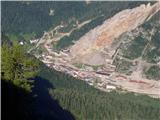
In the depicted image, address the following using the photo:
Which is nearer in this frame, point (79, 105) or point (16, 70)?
point (16, 70)

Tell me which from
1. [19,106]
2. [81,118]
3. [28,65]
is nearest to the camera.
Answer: [19,106]

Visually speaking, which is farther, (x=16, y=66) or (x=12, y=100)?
(x=16, y=66)

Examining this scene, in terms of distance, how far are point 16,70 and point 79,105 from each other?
370 ft

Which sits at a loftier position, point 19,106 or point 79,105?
point 19,106

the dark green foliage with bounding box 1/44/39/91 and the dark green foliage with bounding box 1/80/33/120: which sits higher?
the dark green foliage with bounding box 1/44/39/91

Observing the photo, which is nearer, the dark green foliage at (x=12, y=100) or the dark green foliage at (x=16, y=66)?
the dark green foliage at (x=12, y=100)

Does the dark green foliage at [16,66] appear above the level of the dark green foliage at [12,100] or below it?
above

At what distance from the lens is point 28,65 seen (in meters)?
83.1

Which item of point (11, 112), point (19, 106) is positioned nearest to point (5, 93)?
point (11, 112)

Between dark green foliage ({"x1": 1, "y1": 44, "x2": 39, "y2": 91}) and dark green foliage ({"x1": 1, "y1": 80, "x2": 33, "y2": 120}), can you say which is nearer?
dark green foliage ({"x1": 1, "y1": 80, "x2": 33, "y2": 120})

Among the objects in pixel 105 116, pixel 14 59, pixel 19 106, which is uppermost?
pixel 14 59

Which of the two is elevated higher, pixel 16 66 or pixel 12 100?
pixel 16 66

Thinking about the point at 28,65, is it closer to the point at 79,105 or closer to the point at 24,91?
the point at 24,91

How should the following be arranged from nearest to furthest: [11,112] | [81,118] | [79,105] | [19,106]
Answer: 1. [11,112]
2. [19,106]
3. [81,118]
4. [79,105]
